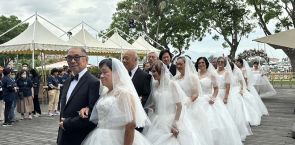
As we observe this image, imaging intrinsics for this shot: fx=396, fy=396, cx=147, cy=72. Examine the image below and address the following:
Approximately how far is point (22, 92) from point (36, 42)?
3.66 metres

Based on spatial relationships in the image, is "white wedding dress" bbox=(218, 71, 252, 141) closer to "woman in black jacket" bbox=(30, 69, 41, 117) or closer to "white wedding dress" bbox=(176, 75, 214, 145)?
"white wedding dress" bbox=(176, 75, 214, 145)

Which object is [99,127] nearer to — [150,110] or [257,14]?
[150,110]

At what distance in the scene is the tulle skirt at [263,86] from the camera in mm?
18547

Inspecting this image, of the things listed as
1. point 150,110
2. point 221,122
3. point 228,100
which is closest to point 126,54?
point 150,110

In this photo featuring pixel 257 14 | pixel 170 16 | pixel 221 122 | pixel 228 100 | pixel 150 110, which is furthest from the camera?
pixel 170 16

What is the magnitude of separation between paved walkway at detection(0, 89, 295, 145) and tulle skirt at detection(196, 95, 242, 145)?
3.08 ft

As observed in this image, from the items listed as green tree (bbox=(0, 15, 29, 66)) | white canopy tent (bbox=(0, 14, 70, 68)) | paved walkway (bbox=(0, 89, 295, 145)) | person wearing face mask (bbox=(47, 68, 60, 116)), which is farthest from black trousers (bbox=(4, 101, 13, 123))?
green tree (bbox=(0, 15, 29, 66))

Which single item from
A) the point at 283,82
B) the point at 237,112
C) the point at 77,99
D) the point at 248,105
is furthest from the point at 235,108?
the point at 283,82

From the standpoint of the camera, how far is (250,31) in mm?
35375

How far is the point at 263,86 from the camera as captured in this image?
18.8m

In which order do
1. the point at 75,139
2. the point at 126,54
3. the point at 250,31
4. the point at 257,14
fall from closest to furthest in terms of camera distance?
1. the point at 75,139
2. the point at 126,54
3. the point at 257,14
4. the point at 250,31

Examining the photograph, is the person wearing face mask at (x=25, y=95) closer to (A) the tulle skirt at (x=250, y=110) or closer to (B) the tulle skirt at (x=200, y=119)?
(A) the tulle skirt at (x=250, y=110)

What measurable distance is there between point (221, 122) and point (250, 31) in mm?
29278

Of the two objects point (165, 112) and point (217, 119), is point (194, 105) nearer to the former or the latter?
point (217, 119)
